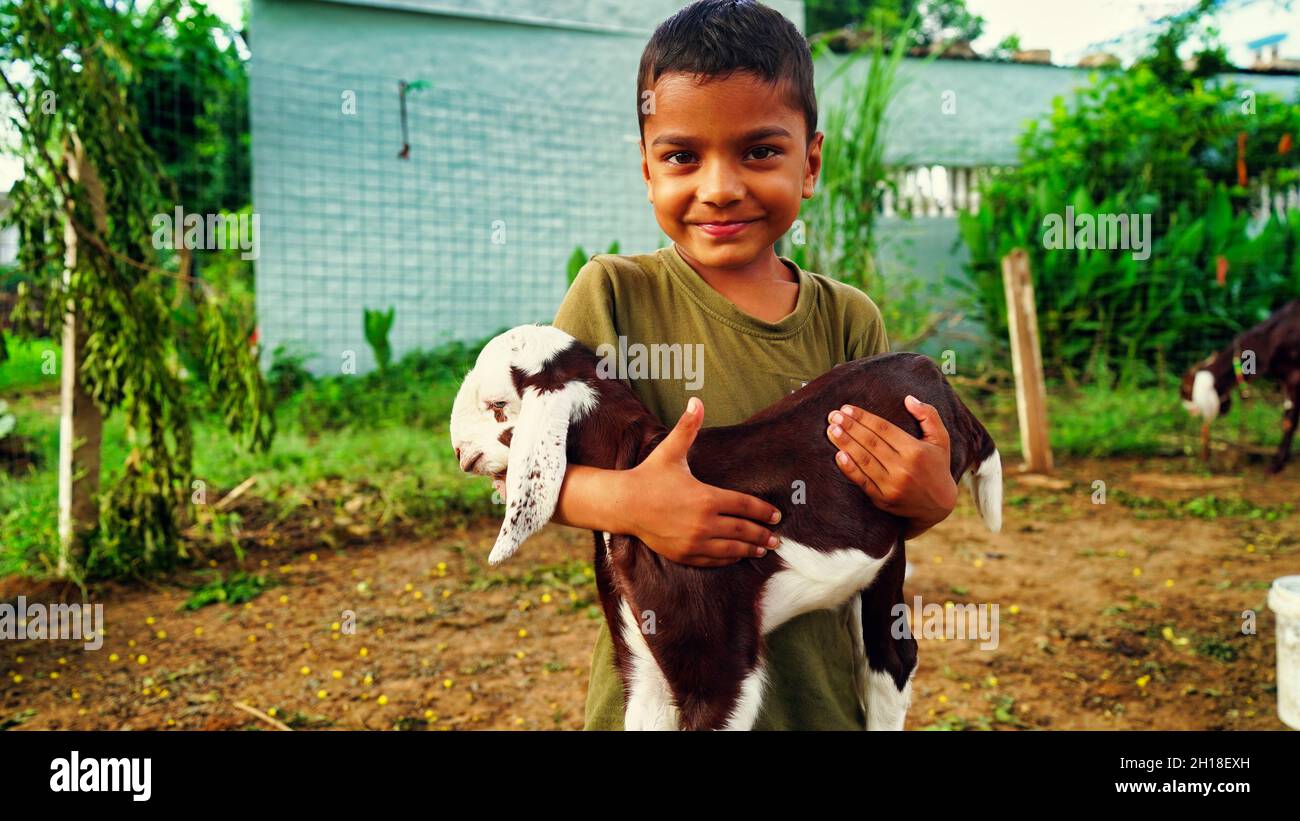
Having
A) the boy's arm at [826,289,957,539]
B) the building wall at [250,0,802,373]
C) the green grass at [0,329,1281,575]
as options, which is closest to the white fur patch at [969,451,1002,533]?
the boy's arm at [826,289,957,539]

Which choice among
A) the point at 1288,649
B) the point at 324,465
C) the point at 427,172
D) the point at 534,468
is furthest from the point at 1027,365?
the point at 534,468

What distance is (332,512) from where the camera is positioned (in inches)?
214

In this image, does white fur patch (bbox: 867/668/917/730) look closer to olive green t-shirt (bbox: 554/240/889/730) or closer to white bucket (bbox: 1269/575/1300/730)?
olive green t-shirt (bbox: 554/240/889/730)

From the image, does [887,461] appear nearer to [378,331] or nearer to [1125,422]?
[378,331]

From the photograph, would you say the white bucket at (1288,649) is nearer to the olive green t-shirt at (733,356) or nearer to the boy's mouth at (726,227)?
the olive green t-shirt at (733,356)

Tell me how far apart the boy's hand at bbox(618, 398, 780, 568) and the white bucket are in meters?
2.70

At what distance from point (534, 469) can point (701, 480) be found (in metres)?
0.25

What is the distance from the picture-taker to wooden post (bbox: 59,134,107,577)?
4.12m

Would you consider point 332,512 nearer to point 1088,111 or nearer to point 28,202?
point 28,202

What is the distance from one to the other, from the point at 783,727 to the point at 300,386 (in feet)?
23.8

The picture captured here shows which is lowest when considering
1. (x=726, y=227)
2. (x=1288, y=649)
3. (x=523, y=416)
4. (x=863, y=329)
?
(x=1288, y=649)

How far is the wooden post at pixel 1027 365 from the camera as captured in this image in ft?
21.6

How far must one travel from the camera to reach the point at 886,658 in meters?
1.52

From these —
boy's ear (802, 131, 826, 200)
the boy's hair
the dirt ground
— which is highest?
the boy's hair
